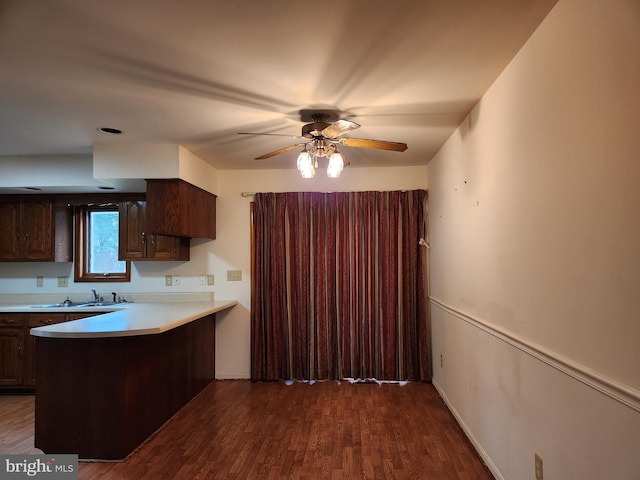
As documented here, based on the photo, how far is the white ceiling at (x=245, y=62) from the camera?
1.57m

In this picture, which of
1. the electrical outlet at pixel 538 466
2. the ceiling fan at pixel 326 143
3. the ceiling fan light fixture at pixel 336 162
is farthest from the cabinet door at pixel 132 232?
the electrical outlet at pixel 538 466

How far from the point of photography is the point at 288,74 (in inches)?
82.7

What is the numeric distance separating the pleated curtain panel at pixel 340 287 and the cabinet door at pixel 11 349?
2340mm

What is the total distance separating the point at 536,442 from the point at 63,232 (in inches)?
187

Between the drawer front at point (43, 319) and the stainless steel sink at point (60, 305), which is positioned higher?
the stainless steel sink at point (60, 305)

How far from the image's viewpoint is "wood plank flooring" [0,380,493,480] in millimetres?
2404

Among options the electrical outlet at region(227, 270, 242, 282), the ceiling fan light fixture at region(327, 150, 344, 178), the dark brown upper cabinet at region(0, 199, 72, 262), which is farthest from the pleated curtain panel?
the dark brown upper cabinet at region(0, 199, 72, 262)

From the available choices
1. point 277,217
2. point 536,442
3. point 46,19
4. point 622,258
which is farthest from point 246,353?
point 622,258

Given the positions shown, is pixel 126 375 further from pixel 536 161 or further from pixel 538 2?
pixel 538 2

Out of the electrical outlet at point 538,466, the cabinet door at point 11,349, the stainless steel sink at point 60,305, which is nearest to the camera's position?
the electrical outlet at point 538,466

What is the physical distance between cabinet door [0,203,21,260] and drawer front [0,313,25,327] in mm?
663

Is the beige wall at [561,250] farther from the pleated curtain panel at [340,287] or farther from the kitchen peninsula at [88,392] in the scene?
the kitchen peninsula at [88,392]

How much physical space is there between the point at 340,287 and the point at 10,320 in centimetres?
343

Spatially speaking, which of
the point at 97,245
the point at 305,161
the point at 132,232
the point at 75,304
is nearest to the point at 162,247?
the point at 132,232
